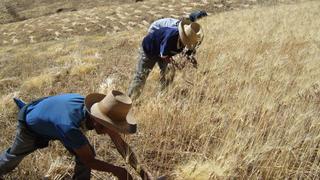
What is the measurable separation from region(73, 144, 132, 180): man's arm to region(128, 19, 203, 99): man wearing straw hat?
236cm

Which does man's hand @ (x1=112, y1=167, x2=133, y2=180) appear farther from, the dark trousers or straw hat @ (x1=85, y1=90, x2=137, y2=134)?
the dark trousers

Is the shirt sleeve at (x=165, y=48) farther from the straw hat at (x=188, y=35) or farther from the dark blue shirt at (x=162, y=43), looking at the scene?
the straw hat at (x=188, y=35)

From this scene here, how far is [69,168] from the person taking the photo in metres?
3.89

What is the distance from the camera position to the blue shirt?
Result: 9.74ft

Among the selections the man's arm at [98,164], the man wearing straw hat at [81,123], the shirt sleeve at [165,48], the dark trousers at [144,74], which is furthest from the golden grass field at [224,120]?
the man's arm at [98,164]

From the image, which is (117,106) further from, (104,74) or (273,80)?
(104,74)

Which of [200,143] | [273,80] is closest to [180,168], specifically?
[200,143]

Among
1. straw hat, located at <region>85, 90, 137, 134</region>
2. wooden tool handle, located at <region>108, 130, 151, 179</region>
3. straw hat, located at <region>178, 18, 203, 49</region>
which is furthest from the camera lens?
straw hat, located at <region>178, 18, 203, 49</region>

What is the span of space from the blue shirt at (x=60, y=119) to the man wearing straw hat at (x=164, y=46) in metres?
2.13

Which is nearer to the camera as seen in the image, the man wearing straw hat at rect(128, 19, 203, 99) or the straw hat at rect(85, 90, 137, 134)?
the straw hat at rect(85, 90, 137, 134)

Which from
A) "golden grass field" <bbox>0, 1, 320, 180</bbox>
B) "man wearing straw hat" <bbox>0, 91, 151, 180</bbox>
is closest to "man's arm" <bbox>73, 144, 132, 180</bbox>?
"man wearing straw hat" <bbox>0, 91, 151, 180</bbox>

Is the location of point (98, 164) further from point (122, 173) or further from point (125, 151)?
point (125, 151)

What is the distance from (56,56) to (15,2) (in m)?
21.3

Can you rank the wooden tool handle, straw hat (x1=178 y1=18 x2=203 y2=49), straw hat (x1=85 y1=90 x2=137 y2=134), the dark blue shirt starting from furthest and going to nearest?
the dark blue shirt
straw hat (x1=178 y1=18 x2=203 y2=49)
the wooden tool handle
straw hat (x1=85 y1=90 x2=137 y2=134)
